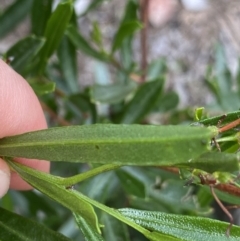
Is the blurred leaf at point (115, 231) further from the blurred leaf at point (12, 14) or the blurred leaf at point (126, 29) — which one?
the blurred leaf at point (12, 14)

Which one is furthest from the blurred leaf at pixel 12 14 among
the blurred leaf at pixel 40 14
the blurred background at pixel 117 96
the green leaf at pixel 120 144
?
the green leaf at pixel 120 144

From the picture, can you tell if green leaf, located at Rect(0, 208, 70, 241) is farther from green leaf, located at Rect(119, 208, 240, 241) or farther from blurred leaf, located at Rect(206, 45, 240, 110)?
blurred leaf, located at Rect(206, 45, 240, 110)

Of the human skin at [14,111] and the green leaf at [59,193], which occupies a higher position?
the human skin at [14,111]

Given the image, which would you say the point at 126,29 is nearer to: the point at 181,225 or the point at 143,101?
the point at 143,101

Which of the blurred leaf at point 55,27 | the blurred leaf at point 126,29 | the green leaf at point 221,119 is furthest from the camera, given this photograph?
the blurred leaf at point 126,29

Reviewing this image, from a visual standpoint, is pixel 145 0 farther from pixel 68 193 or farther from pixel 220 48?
pixel 68 193

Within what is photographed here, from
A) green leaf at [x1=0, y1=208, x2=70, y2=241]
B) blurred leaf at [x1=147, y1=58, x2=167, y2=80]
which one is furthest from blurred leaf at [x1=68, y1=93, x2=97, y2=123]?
green leaf at [x1=0, y1=208, x2=70, y2=241]
